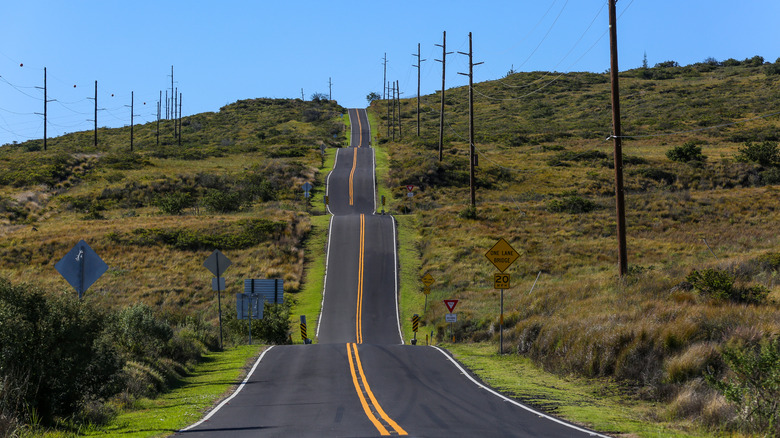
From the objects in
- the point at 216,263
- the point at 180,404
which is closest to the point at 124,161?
the point at 216,263

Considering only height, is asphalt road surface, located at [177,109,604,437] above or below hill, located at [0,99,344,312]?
below

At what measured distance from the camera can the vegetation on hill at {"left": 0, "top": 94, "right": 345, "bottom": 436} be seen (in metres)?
11.6

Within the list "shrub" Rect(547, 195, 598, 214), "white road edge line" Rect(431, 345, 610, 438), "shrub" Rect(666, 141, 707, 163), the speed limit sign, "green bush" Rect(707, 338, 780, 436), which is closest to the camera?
"green bush" Rect(707, 338, 780, 436)

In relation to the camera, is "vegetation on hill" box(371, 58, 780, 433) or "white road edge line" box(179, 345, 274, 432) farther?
"vegetation on hill" box(371, 58, 780, 433)

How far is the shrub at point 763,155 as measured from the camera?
65188 millimetres

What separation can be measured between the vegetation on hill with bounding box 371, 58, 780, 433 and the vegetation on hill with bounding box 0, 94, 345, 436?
1041 cm

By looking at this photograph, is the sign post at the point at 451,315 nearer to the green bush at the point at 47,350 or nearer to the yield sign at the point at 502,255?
the yield sign at the point at 502,255

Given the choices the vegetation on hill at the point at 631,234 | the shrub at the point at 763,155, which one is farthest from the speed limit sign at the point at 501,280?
the shrub at the point at 763,155

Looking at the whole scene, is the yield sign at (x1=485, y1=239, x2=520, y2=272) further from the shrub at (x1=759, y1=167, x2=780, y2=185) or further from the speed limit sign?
the shrub at (x1=759, y1=167, x2=780, y2=185)

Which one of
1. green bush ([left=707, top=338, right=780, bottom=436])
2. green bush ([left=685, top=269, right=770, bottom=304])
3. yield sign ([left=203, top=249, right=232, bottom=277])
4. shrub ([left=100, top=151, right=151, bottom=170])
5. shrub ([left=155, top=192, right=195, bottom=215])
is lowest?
green bush ([left=707, top=338, right=780, bottom=436])

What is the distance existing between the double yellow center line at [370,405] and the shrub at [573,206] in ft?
128

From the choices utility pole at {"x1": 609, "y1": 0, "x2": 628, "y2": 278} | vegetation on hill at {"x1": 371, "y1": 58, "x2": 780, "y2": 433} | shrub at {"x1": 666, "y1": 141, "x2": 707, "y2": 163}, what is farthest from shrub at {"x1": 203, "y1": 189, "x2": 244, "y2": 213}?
shrub at {"x1": 666, "y1": 141, "x2": 707, "y2": 163}

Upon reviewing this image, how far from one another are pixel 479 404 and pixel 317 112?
134 metres

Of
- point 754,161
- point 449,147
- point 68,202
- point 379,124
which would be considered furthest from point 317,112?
point 754,161
